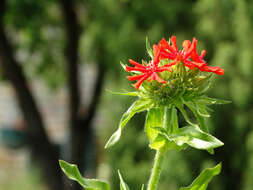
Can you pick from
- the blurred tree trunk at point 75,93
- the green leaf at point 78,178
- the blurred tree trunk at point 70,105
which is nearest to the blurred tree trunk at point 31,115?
the blurred tree trunk at point 70,105

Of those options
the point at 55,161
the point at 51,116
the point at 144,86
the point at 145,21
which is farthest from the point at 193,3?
the point at 51,116

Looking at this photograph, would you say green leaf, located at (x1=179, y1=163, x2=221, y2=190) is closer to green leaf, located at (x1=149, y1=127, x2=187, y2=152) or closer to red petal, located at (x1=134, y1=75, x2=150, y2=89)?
green leaf, located at (x1=149, y1=127, x2=187, y2=152)

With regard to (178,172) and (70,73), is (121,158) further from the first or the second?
(70,73)

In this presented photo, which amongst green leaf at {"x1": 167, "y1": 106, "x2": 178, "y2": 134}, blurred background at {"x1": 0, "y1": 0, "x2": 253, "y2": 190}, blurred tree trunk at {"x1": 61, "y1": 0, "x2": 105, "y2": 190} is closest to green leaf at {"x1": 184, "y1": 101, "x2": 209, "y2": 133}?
green leaf at {"x1": 167, "y1": 106, "x2": 178, "y2": 134}

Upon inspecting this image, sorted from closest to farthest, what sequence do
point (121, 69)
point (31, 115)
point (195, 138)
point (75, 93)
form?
point (195, 138) → point (121, 69) → point (31, 115) → point (75, 93)

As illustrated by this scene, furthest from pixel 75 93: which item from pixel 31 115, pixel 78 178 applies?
pixel 78 178

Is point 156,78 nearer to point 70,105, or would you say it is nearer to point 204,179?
point 204,179
